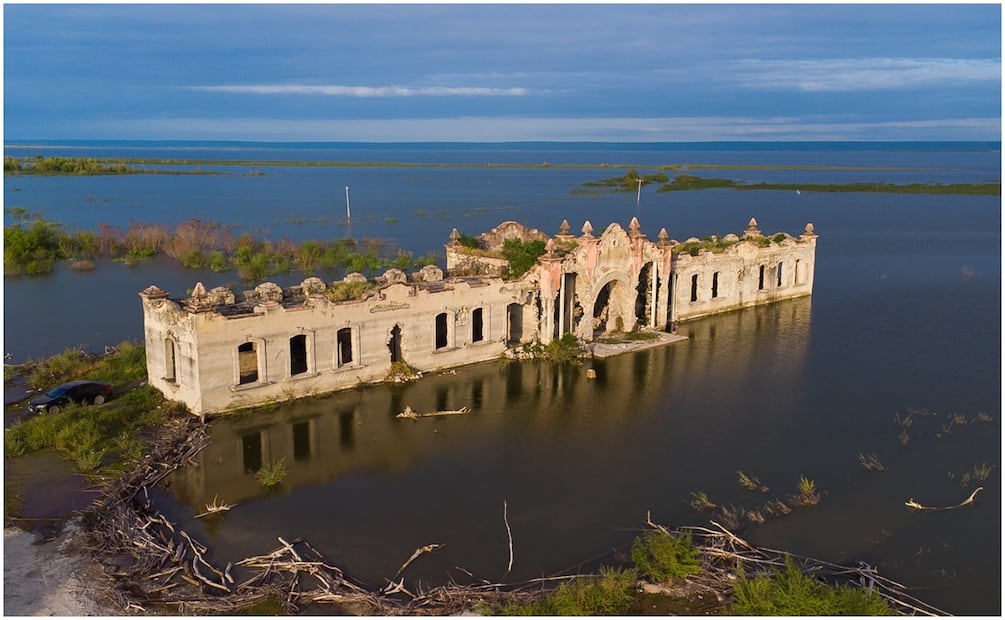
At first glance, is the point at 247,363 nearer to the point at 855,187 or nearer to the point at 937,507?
the point at 937,507

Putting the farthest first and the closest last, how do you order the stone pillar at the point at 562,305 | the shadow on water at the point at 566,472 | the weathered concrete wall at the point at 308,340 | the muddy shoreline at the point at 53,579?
the stone pillar at the point at 562,305
the weathered concrete wall at the point at 308,340
the shadow on water at the point at 566,472
the muddy shoreline at the point at 53,579

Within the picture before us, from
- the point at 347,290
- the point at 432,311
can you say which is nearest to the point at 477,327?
the point at 432,311

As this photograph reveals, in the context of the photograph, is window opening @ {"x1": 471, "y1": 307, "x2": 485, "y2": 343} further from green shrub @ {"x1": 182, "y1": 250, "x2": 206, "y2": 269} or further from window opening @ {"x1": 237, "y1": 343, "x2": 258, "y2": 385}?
green shrub @ {"x1": 182, "y1": 250, "x2": 206, "y2": 269}

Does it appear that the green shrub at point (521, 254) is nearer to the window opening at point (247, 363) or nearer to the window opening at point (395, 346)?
the window opening at point (395, 346)

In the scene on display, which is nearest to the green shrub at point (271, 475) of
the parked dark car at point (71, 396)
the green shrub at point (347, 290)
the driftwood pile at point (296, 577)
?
the driftwood pile at point (296, 577)

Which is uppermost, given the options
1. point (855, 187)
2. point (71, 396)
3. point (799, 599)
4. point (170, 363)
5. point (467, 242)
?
point (855, 187)

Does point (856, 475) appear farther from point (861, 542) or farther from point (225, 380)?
point (225, 380)
